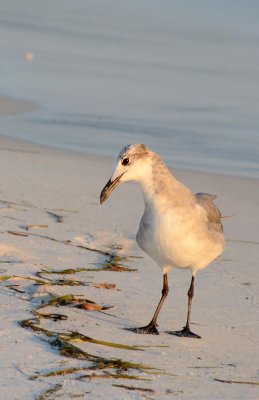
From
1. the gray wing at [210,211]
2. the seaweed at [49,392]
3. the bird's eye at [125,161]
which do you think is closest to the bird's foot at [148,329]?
the gray wing at [210,211]

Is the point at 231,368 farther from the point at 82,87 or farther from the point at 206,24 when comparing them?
the point at 206,24

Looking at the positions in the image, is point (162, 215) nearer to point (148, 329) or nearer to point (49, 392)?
point (148, 329)

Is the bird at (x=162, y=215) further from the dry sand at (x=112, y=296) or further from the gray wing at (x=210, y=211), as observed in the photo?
the dry sand at (x=112, y=296)

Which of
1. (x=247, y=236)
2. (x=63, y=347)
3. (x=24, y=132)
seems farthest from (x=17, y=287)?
(x=24, y=132)

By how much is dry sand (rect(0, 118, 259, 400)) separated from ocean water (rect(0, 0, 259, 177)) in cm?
239

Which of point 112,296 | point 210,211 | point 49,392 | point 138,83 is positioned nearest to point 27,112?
point 138,83

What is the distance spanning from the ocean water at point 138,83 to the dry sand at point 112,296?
2.39 meters

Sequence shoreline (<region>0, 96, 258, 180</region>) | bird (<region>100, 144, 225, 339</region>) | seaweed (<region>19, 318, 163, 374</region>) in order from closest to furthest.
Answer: seaweed (<region>19, 318, 163, 374</region>)
bird (<region>100, 144, 225, 339</region>)
shoreline (<region>0, 96, 258, 180</region>)

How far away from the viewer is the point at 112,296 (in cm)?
689

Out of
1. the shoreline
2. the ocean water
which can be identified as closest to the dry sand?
the shoreline

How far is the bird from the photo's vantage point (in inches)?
246

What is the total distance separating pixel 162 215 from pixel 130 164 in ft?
1.17

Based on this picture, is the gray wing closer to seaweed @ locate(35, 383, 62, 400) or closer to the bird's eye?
the bird's eye

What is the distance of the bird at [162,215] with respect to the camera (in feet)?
20.5
